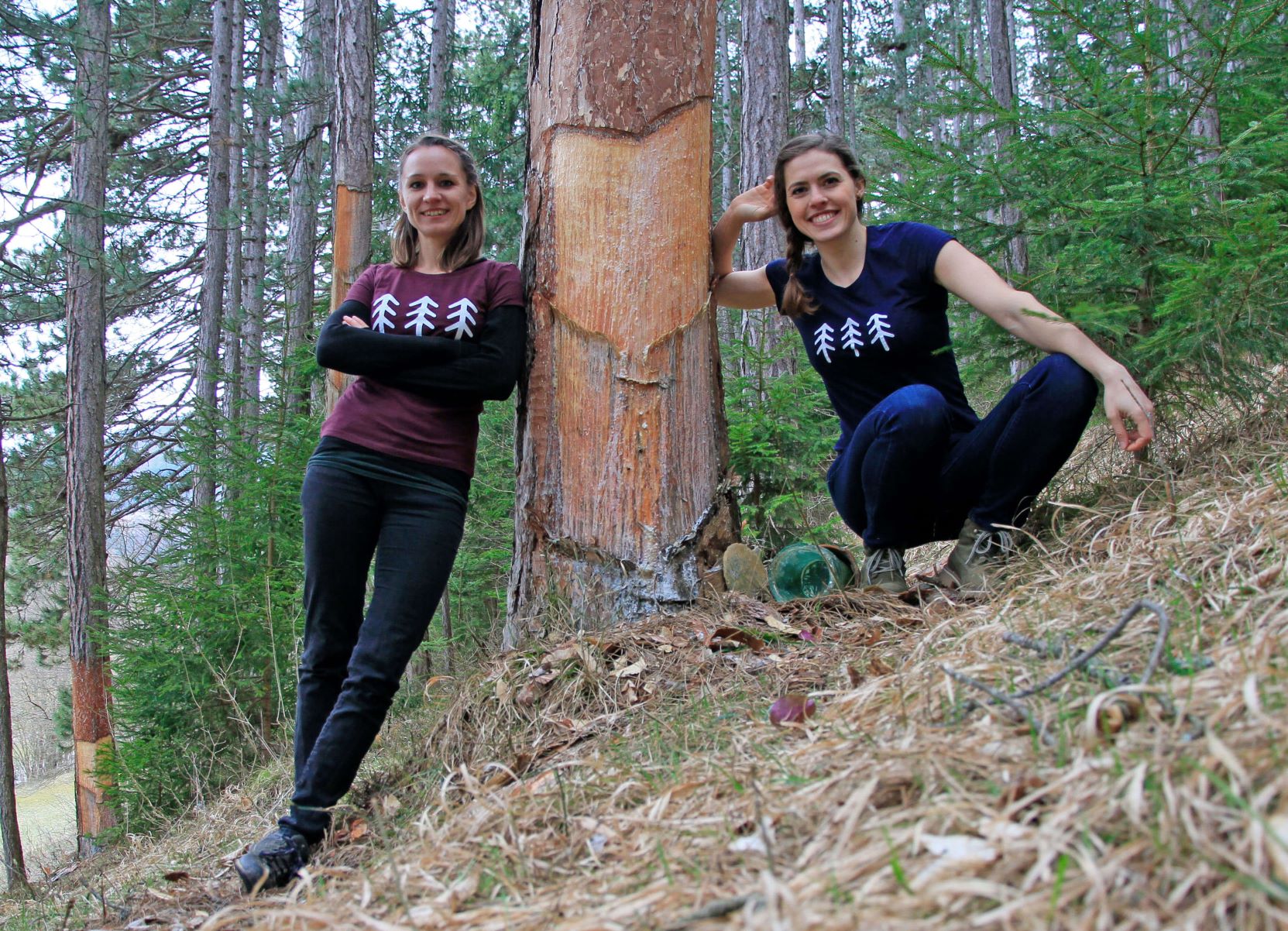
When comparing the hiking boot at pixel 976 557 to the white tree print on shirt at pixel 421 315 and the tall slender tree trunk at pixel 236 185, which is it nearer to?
the white tree print on shirt at pixel 421 315

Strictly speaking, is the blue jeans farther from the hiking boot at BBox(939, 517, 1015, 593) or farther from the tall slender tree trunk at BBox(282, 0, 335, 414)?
the tall slender tree trunk at BBox(282, 0, 335, 414)

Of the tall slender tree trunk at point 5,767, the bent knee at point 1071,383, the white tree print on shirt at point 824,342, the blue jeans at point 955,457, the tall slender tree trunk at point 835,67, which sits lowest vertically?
the tall slender tree trunk at point 5,767

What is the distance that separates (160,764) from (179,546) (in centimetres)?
178

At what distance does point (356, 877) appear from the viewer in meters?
2.01

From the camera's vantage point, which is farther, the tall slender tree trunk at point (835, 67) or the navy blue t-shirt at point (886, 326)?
the tall slender tree trunk at point (835, 67)

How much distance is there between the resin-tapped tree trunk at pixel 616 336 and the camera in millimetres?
3240

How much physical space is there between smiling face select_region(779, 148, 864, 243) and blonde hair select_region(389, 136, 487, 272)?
1182mm

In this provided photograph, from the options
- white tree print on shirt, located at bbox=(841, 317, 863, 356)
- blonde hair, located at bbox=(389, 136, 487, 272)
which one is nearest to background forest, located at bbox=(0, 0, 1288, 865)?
white tree print on shirt, located at bbox=(841, 317, 863, 356)

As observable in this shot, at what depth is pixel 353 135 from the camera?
7.07 meters

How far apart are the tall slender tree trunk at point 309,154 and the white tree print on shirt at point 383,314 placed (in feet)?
26.3

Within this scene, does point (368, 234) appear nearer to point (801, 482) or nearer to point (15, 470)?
point (801, 482)

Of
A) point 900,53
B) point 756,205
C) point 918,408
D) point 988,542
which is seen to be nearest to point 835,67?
point 900,53

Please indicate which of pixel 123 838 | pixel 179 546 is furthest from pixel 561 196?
pixel 123 838

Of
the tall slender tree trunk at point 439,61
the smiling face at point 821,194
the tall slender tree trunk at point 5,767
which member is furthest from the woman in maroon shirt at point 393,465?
the tall slender tree trunk at point 439,61
